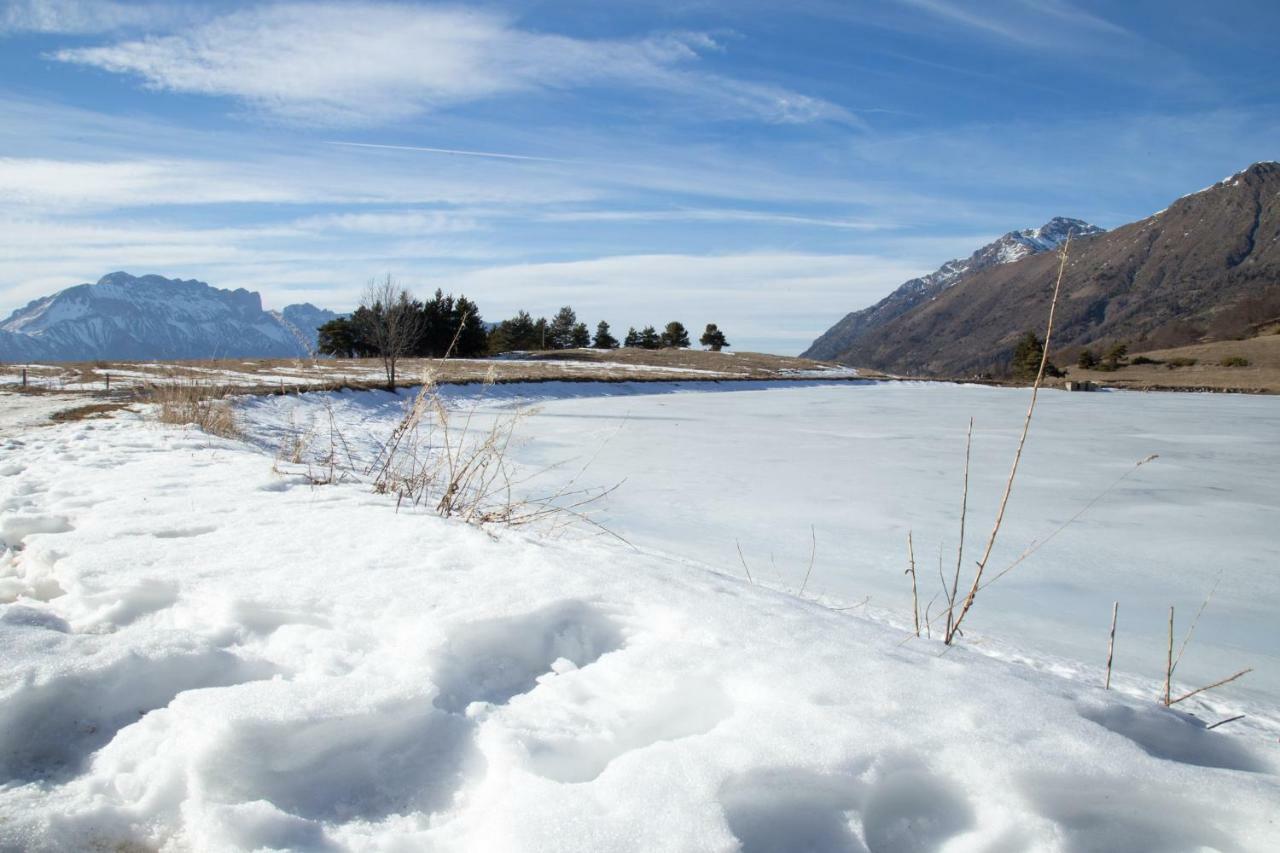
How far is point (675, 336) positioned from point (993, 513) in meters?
59.7

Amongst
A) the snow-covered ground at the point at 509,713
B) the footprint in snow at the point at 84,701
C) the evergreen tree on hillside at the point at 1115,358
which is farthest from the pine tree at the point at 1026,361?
the footprint in snow at the point at 84,701

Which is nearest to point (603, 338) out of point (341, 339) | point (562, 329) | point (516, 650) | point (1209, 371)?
point (562, 329)

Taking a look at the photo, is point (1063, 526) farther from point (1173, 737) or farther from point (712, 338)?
point (712, 338)

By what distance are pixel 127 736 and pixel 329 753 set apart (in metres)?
0.41

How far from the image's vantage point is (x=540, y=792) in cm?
125

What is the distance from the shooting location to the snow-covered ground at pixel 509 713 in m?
1.22

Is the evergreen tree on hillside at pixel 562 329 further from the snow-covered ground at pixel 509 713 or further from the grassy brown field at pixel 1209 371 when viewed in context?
the snow-covered ground at pixel 509 713

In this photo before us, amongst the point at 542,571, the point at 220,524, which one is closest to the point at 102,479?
the point at 220,524

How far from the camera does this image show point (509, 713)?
5.10ft

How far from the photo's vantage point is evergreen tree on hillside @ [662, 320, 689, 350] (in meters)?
64.8

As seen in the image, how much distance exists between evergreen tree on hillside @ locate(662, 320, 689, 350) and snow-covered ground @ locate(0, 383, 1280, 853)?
205 feet

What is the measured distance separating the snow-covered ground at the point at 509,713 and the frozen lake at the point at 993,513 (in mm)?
391

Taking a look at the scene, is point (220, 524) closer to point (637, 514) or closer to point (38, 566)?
point (38, 566)

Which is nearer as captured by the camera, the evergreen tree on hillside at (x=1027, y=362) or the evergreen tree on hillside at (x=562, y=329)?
the evergreen tree on hillside at (x=1027, y=362)
